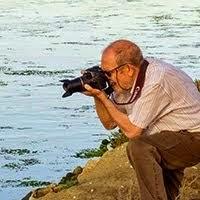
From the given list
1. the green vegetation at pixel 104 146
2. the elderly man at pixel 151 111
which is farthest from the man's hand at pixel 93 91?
the green vegetation at pixel 104 146

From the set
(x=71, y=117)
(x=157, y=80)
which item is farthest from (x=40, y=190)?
(x=71, y=117)

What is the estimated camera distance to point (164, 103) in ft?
A: 20.2

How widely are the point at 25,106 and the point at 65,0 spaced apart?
24.5 metres

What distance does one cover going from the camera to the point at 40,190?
9.87 m

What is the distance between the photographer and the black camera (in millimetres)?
6145

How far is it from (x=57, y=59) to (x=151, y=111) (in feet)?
54.6

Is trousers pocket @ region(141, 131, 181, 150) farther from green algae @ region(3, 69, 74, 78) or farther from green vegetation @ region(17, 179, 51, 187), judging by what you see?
green algae @ region(3, 69, 74, 78)

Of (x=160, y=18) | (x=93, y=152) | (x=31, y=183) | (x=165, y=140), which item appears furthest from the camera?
(x=160, y=18)

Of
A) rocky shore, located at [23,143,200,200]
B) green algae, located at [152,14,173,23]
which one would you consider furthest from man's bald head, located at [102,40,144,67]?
green algae, located at [152,14,173,23]

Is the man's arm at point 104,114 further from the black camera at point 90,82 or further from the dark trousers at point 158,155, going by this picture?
the dark trousers at point 158,155

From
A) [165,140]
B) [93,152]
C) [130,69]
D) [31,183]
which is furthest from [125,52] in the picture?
[93,152]

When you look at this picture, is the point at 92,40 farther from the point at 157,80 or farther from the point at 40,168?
the point at 157,80

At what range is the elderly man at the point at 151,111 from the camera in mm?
6055

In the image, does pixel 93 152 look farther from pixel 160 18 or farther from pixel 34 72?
pixel 160 18
